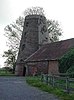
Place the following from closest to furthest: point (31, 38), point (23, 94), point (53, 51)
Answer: point (23, 94)
point (53, 51)
point (31, 38)

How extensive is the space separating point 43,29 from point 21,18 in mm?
10262

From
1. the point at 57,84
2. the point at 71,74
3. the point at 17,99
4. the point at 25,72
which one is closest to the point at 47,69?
the point at 25,72

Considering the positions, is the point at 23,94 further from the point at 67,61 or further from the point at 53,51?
the point at 53,51

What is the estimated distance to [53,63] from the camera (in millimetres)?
41312

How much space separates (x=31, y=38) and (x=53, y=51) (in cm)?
1065

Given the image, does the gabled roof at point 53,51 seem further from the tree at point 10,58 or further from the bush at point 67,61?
the tree at point 10,58

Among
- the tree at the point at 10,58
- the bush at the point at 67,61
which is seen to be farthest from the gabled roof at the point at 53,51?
the tree at the point at 10,58

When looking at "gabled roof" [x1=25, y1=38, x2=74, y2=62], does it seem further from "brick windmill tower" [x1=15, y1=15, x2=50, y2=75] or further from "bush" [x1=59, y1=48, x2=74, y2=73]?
"bush" [x1=59, y1=48, x2=74, y2=73]

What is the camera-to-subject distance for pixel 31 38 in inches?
2158

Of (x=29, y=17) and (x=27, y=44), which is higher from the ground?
(x=29, y=17)

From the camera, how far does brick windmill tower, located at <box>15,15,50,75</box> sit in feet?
176

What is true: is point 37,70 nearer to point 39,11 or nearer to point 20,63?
point 20,63

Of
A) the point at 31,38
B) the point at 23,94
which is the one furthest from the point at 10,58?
the point at 23,94

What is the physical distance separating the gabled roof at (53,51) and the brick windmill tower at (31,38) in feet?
8.33
